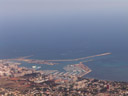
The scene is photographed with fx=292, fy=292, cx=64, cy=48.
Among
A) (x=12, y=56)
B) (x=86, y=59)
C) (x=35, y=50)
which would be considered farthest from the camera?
(x=35, y=50)

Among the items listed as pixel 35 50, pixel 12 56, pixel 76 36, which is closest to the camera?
pixel 12 56

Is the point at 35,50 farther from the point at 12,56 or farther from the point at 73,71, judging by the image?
the point at 73,71

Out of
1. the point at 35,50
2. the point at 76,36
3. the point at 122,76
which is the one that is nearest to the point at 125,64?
the point at 122,76

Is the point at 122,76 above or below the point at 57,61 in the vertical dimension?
below

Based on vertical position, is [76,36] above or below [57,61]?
above

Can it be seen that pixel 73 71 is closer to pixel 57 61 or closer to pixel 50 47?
pixel 57 61

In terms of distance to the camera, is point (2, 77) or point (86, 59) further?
point (86, 59)

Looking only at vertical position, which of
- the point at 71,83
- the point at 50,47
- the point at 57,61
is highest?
the point at 50,47

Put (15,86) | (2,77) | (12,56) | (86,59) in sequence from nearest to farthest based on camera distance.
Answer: (15,86) → (2,77) → (86,59) → (12,56)

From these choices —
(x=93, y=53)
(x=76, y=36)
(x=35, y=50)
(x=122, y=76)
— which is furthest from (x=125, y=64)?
(x=76, y=36)
